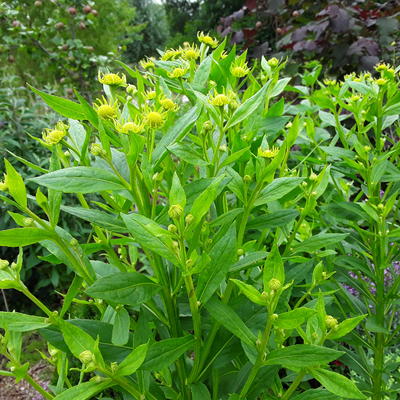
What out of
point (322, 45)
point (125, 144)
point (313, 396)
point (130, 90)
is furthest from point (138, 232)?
point (322, 45)

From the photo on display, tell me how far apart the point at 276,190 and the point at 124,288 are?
29 cm

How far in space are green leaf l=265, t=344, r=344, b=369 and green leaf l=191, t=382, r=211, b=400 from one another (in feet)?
0.49

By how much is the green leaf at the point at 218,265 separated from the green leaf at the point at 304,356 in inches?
5.2

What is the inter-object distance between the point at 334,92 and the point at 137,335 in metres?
0.86

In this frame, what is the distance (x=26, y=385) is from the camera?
86.0 inches

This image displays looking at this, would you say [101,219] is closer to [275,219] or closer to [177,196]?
[177,196]

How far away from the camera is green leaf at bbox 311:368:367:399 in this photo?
572 millimetres

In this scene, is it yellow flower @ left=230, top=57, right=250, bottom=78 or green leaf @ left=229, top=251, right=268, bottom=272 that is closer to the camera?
green leaf @ left=229, top=251, right=268, bottom=272

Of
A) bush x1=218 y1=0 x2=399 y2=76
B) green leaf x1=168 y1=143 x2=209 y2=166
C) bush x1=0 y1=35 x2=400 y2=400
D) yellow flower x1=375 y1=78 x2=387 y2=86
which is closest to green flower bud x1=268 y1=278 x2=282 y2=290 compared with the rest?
bush x1=0 y1=35 x2=400 y2=400

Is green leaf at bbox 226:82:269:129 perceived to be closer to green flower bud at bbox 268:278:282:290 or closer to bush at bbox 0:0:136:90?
green flower bud at bbox 268:278:282:290

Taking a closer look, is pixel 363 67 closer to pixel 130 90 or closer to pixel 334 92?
pixel 334 92

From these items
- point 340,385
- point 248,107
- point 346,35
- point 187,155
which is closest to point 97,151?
point 187,155

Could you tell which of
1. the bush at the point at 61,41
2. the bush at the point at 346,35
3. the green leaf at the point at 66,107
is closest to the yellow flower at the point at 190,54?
the green leaf at the point at 66,107

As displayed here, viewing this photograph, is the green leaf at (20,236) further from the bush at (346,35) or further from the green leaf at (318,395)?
the bush at (346,35)
